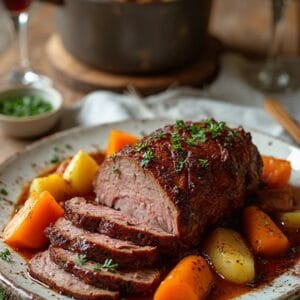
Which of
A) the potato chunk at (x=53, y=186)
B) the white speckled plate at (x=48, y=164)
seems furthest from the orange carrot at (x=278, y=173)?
the potato chunk at (x=53, y=186)

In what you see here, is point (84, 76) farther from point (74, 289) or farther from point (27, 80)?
point (74, 289)

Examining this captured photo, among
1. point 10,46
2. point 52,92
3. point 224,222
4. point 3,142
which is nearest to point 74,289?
point 224,222

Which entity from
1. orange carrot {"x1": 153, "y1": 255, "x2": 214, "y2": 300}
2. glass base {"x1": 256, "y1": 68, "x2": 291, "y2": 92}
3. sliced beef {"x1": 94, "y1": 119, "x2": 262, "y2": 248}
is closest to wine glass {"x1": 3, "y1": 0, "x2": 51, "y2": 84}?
glass base {"x1": 256, "y1": 68, "x2": 291, "y2": 92}

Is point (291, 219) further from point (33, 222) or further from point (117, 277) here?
point (33, 222)

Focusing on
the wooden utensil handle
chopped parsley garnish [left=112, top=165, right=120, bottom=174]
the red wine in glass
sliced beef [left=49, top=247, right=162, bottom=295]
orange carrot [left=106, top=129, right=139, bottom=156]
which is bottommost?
the wooden utensil handle

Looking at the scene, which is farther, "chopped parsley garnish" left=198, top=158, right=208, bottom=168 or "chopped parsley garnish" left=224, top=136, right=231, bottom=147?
"chopped parsley garnish" left=224, top=136, right=231, bottom=147

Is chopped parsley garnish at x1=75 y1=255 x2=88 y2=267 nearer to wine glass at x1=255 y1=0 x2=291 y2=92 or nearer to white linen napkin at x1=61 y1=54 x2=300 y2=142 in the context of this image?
white linen napkin at x1=61 y1=54 x2=300 y2=142

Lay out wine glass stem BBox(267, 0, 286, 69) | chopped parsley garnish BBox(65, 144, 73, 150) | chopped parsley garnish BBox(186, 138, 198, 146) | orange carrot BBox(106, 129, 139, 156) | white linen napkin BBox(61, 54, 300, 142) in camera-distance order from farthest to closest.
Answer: wine glass stem BBox(267, 0, 286, 69) → white linen napkin BBox(61, 54, 300, 142) → chopped parsley garnish BBox(65, 144, 73, 150) → orange carrot BBox(106, 129, 139, 156) → chopped parsley garnish BBox(186, 138, 198, 146)
